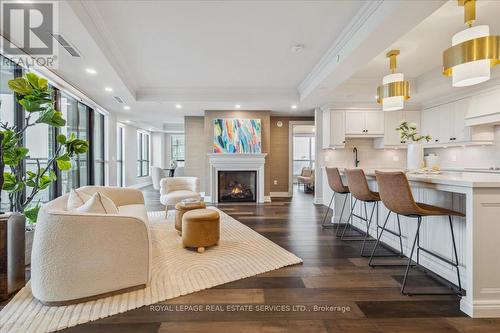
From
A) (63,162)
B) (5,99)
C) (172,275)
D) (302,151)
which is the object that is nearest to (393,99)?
(172,275)

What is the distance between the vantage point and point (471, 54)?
2070 millimetres

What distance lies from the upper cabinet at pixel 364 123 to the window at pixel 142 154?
796cm

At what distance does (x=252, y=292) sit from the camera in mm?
2037

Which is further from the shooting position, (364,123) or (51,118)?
(364,123)

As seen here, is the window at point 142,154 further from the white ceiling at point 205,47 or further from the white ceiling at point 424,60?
the white ceiling at point 424,60

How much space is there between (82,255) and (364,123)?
5.87m

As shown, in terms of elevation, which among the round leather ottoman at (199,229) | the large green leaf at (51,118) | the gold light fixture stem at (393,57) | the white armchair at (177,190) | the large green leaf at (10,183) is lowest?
the round leather ottoman at (199,229)

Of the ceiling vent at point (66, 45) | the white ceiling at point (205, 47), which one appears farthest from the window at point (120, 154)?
the ceiling vent at point (66, 45)

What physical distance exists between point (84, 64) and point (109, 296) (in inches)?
125

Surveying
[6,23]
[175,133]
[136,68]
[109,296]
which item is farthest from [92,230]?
[175,133]

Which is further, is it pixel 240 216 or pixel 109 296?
pixel 240 216

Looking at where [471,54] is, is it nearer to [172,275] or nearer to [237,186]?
[172,275]

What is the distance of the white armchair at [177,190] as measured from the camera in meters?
4.33

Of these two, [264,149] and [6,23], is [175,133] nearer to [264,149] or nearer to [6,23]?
[264,149]
